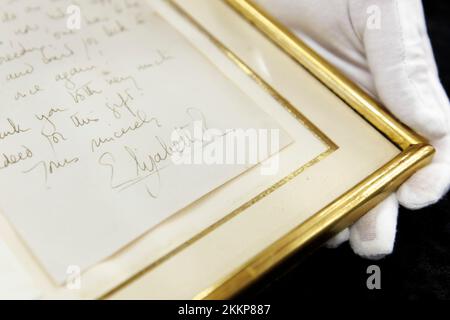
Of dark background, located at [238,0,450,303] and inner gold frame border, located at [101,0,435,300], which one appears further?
dark background, located at [238,0,450,303]

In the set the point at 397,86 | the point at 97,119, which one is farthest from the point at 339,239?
the point at 97,119

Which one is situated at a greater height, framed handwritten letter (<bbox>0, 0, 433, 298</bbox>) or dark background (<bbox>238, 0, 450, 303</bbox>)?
framed handwritten letter (<bbox>0, 0, 433, 298</bbox>)

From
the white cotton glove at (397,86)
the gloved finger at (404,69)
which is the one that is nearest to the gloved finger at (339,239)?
the white cotton glove at (397,86)

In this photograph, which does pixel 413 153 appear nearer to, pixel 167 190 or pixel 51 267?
pixel 167 190

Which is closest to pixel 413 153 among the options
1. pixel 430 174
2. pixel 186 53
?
pixel 430 174

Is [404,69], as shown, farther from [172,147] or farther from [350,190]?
[172,147]

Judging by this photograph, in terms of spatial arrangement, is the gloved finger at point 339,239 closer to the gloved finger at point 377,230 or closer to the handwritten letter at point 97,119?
the gloved finger at point 377,230

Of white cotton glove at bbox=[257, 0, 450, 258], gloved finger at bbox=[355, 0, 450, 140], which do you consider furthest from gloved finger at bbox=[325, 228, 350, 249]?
gloved finger at bbox=[355, 0, 450, 140]

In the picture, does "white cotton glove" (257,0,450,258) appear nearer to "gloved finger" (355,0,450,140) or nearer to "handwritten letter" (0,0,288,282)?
"gloved finger" (355,0,450,140)

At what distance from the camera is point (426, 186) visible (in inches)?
18.0

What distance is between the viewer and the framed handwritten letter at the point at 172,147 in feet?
1.25

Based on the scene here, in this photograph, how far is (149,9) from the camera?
0.56m

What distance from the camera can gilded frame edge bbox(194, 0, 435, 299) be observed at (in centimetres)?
38

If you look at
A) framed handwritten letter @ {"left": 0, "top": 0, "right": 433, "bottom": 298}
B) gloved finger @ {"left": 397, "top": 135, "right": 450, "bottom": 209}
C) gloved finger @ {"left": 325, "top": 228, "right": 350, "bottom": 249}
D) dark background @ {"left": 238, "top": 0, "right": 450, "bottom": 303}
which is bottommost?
dark background @ {"left": 238, "top": 0, "right": 450, "bottom": 303}
